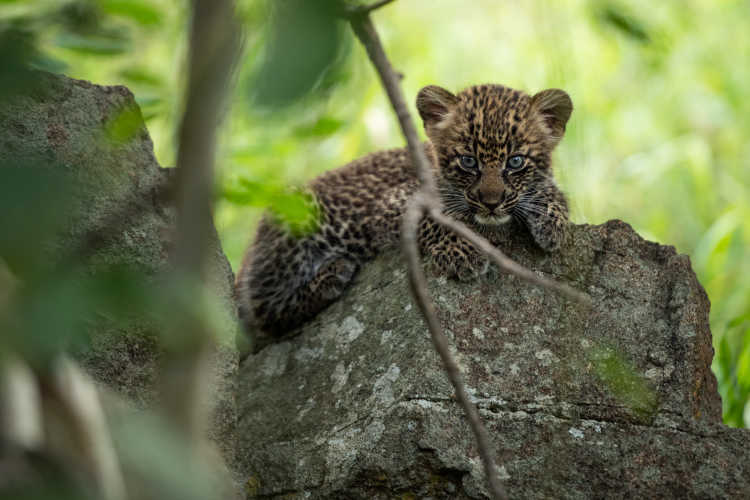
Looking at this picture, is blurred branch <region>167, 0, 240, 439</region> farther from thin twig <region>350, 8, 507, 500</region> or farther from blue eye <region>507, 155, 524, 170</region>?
blue eye <region>507, 155, 524, 170</region>

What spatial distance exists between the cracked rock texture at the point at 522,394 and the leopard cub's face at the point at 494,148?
29 centimetres

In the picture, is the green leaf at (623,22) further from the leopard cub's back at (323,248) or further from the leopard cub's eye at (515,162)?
the leopard cub's back at (323,248)

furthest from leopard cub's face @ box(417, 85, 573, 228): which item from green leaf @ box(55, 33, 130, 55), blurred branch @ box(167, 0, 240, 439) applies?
blurred branch @ box(167, 0, 240, 439)

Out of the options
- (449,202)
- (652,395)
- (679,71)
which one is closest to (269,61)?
(652,395)

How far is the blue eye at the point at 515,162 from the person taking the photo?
210 inches

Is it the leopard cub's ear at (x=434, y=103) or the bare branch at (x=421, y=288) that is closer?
the bare branch at (x=421, y=288)

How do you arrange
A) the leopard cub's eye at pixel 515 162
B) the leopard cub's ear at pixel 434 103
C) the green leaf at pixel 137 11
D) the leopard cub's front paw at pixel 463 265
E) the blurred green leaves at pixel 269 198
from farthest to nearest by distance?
the leopard cub's ear at pixel 434 103 → the leopard cub's eye at pixel 515 162 → the leopard cub's front paw at pixel 463 265 → the green leaf at pixel 137 11 → the blurred green leaves at pixel 269 198

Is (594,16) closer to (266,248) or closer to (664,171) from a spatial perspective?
(266,248)

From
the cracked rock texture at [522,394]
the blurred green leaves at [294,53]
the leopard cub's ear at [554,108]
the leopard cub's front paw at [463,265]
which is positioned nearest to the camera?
the blurred green leaves at [294,53]

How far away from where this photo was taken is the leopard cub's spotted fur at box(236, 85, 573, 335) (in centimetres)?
507

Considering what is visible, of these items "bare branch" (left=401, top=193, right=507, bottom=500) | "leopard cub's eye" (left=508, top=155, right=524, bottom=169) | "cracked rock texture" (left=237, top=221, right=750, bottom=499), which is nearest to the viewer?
"bare branch" (left=401, top=193, right=507, bottom=500)

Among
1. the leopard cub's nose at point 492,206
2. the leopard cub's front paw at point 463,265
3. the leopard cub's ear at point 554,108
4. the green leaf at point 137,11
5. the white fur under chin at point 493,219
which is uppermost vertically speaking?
the leopard cub's ear at point 554,108

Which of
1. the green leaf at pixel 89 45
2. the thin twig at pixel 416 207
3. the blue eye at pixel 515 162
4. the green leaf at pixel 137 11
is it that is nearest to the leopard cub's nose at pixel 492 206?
the blue eye at pixel 515 162

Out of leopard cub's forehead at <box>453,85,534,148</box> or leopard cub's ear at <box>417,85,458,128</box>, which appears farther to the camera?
leopard cub's ear at <box>417,85,458,128</box>
